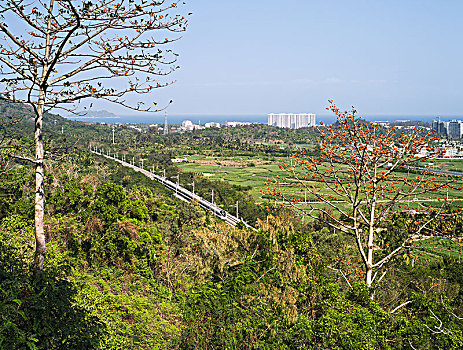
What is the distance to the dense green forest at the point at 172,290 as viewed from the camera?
135 inches

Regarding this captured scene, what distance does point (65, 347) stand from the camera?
3.23m

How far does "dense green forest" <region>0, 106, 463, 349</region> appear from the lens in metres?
3.44

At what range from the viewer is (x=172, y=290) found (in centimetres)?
856

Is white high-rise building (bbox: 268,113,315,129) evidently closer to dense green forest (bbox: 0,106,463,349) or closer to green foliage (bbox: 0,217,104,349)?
dense green forest (bbox: 0,106,463,349)

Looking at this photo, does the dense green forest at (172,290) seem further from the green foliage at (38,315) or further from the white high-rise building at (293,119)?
the white high-rise building at (293,119)

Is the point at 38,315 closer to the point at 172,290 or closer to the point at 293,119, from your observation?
the point at 172,290

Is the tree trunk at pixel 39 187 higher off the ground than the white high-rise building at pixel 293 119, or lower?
lower

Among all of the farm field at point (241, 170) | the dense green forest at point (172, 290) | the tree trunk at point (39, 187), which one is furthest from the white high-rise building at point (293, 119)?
the tree trunk at point (39, 187)

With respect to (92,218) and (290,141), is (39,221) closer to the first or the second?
(92,218)

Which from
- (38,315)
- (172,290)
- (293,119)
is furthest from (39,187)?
(293,119)

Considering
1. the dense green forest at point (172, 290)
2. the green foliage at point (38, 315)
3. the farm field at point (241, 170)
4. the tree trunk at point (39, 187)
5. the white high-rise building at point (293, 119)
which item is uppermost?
the white high-rise building at point (293, 119)

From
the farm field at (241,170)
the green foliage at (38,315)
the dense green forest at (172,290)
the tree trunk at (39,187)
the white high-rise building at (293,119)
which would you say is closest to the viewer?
the green foliage at (38,315)

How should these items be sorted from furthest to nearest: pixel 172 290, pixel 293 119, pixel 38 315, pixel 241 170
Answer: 1. pixel 293 119
2. pixel 241 170
3. pixel 172 290
4. pixel 38 315

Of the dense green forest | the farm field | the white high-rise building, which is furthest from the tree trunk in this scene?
the white high-rise building
